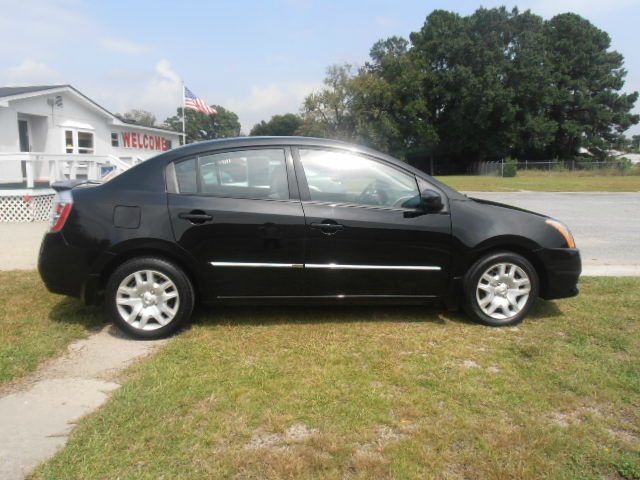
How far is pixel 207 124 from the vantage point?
120 m

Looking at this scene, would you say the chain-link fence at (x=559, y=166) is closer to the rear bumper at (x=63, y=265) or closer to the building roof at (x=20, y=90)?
the building roof at (x=20, y=90)

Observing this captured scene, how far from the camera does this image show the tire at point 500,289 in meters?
4.39

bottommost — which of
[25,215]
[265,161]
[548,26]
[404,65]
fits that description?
[25,215]

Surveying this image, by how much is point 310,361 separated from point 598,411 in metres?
1.91

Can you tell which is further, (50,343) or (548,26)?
(548,26)

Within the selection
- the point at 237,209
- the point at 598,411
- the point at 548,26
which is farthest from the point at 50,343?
the point at 548,26

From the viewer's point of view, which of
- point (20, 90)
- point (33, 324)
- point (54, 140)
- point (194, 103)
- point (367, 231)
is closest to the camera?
point (367, 231)

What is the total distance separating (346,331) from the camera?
4.30m

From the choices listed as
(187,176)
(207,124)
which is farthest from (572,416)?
(207,124)

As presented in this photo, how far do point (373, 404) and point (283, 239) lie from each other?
5.33ft

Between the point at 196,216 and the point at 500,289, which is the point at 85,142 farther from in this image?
the point at 500,289

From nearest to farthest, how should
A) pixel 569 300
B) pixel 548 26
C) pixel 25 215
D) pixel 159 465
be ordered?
pixel 159 465
pixel 569 300
pixel 25 215
pixel 548 26

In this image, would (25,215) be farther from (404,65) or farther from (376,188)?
(404,65)

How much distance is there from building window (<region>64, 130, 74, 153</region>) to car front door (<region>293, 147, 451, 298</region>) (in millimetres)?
19370
